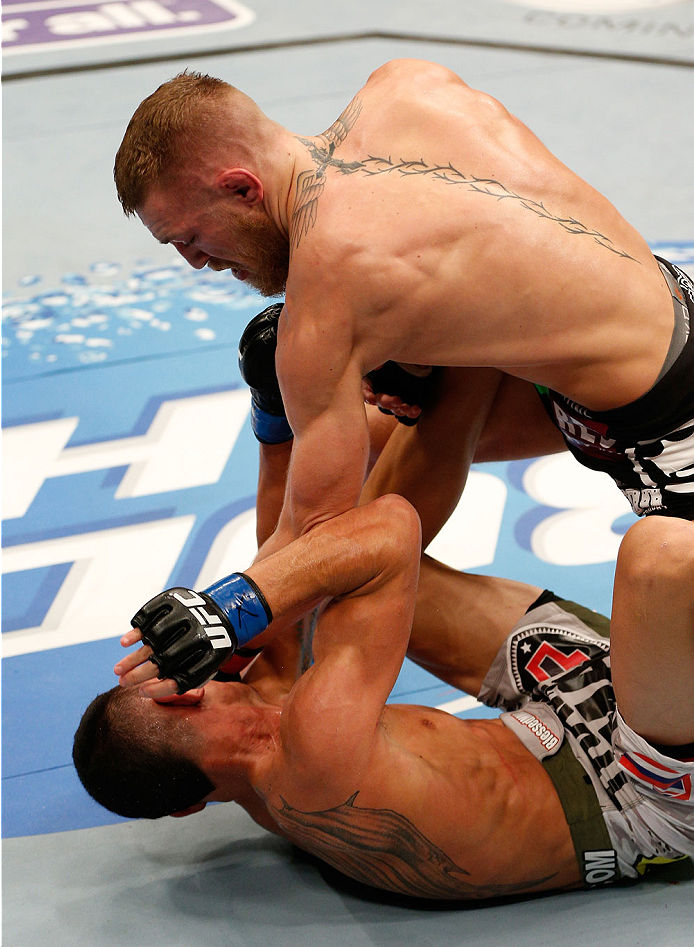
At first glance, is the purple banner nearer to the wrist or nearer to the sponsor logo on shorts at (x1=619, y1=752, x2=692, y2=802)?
the wrist

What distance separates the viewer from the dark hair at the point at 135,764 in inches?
86.7

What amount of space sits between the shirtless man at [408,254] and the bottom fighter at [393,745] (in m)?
0.21

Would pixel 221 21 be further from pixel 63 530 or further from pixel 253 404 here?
pixel 253 404

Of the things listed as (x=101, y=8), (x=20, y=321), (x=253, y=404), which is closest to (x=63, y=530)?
(x=253, y=404)

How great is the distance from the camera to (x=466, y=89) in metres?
2.30

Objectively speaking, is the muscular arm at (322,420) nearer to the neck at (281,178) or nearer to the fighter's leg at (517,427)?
the neck at (281,178)

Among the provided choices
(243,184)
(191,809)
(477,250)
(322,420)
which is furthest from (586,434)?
(191,809)

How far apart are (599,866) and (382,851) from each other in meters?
0.49

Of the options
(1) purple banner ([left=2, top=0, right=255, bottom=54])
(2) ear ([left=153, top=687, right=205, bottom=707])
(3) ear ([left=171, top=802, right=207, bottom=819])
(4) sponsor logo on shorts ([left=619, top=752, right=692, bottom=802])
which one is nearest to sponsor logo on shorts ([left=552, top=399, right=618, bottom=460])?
(4) sponsor logo on shorts ([left=619, top=752, right=692, bottom=802])

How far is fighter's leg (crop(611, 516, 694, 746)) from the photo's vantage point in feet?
6.70

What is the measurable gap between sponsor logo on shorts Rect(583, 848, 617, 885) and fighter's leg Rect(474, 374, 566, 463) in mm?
1051

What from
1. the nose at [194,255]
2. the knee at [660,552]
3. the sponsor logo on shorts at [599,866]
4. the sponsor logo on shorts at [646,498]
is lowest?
the sponsor logo on shorts at [599,866]

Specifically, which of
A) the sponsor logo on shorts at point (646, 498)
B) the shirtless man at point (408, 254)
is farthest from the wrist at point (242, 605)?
the sponsor logo on shorts at point (646, 498)

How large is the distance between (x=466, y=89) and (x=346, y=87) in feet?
15.2
